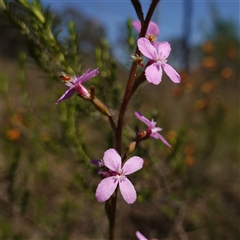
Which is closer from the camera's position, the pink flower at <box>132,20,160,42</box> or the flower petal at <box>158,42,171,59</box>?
the flower petal at <box>158,42,171,59</box>

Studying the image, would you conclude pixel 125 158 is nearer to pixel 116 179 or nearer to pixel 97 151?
pixel 116 179

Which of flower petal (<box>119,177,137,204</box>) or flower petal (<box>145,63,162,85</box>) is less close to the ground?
flower petal (<box>145,63,162,85</box>)

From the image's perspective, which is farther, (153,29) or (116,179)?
A: (153,29)

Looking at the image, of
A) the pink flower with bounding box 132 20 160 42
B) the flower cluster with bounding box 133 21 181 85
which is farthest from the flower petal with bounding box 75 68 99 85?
the pink flower with bounding box 132 20 160 42

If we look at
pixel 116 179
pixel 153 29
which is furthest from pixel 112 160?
pixel 153 29

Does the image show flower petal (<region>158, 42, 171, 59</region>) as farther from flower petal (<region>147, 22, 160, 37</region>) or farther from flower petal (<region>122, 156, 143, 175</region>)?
flower petal (<region>122, 156, 143, 175</region>)

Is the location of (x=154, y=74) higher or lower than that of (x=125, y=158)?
higher

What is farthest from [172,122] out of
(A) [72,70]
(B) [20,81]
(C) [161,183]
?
(A) [72,70]
